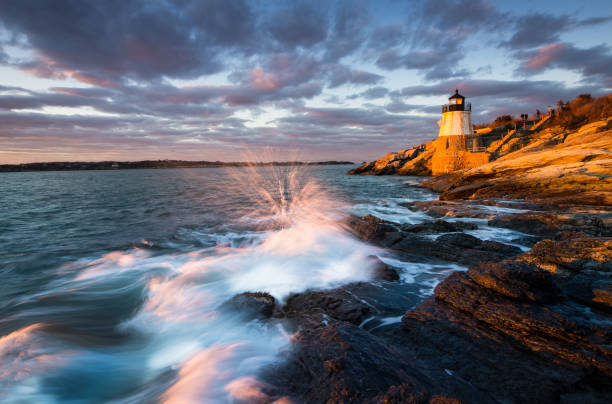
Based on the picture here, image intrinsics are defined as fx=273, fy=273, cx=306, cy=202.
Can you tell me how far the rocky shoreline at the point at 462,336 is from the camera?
3.00m

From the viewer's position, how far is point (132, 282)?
305 inches

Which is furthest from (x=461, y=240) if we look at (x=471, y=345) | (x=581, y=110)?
(x=581, y=110)

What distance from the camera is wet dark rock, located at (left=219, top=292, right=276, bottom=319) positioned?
17.6ft

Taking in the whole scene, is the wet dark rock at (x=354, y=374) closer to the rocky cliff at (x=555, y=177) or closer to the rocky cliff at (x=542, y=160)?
the rocky cliff at (x=555, y=177)

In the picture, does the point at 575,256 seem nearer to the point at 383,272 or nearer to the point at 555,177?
the point at 383,272

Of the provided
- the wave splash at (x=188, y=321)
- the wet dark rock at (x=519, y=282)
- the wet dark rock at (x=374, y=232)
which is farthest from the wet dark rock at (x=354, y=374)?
the wet dark rock at (x=374, y=232)

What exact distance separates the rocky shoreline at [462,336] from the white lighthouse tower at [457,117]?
39192 mm

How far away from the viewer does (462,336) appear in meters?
3.89

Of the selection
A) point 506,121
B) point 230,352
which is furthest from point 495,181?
point 506,121

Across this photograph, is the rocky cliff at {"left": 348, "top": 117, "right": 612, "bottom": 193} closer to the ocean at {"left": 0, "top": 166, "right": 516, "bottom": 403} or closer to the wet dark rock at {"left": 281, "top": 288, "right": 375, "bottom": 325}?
the ocean at {"left": 0, "top": 166, "right": 516, "bottom": 403}

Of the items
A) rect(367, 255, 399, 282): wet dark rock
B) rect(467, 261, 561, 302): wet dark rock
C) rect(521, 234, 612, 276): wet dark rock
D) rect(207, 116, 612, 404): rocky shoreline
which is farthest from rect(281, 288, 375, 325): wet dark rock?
rect(521, 234, 612, 276): wet dark rock

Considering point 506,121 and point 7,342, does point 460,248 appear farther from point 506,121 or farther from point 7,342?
point 506,121

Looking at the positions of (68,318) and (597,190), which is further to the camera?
(597,190)

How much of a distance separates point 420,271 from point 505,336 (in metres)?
3.35
